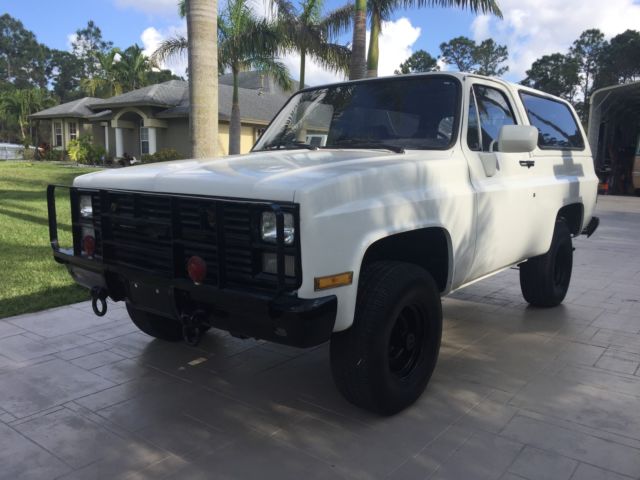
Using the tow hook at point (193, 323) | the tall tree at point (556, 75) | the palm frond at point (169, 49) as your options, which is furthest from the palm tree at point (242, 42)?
the tall tree at point (556, 75)

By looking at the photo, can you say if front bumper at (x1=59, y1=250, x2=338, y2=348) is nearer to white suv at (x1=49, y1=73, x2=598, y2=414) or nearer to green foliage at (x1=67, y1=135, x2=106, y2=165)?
white suv at (x1=49, y1=73, x2=598, y2=414)

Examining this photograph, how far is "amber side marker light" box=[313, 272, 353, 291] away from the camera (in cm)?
277

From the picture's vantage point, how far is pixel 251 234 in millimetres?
2869

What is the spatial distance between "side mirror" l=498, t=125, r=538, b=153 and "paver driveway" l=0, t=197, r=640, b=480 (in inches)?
63.7

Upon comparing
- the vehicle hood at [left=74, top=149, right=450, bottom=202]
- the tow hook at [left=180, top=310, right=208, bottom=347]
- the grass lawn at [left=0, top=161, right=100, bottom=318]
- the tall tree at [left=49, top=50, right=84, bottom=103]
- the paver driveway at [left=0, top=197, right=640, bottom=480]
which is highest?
the tall tree at [left=49, top=50, right=84, bottom=103]

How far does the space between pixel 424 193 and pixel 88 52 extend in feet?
313

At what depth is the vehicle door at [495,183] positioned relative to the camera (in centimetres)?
403

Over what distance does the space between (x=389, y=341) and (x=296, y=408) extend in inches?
30.3

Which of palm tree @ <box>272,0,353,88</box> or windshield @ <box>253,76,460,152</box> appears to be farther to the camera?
palm tree @ <box>272,0,353,88</box>

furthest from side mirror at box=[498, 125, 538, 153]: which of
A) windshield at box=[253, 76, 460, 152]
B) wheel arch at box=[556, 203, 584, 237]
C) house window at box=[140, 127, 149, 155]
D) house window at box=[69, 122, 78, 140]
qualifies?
house window at box=[69, 122, 78, 140]

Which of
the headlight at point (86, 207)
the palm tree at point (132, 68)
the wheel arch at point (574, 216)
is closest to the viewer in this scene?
the headlight at point (86, 207)

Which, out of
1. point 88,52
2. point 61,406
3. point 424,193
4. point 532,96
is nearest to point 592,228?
point 532,96

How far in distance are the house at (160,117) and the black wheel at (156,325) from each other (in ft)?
70.3

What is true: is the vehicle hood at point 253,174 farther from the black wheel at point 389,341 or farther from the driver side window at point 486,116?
the black wheel at point 389,341
